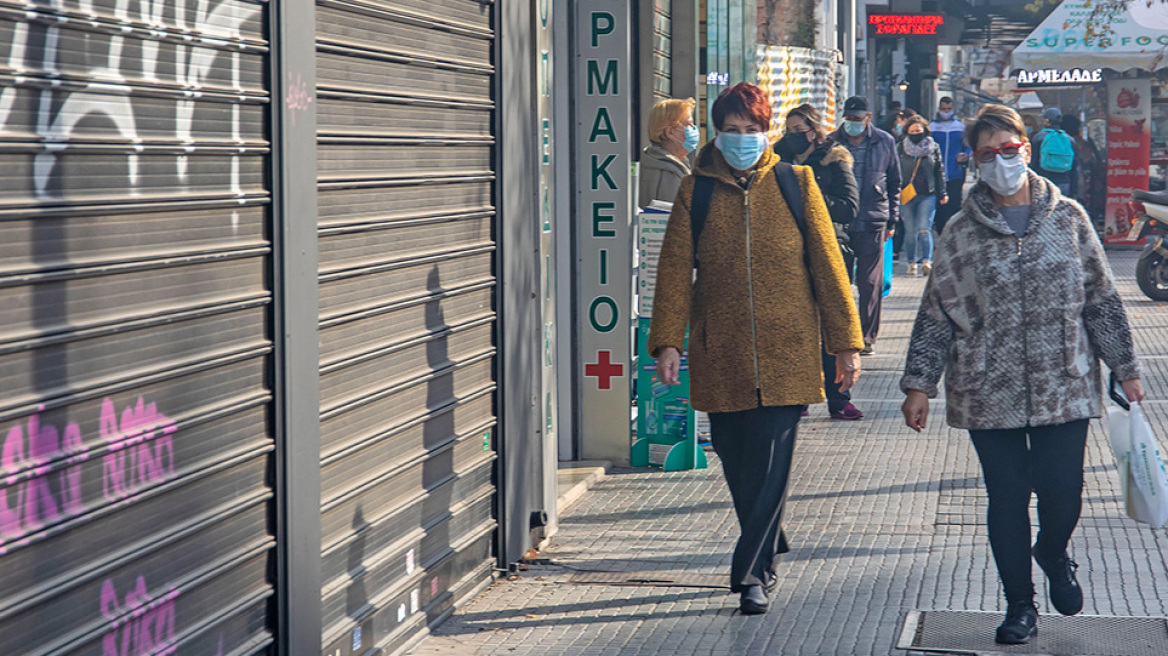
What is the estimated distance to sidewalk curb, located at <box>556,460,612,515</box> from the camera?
760 centimetres

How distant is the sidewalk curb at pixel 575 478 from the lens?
7602 millimetres

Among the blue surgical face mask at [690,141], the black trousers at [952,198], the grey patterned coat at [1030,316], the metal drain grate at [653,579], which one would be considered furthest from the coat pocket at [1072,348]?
the black trousers at [952,198]

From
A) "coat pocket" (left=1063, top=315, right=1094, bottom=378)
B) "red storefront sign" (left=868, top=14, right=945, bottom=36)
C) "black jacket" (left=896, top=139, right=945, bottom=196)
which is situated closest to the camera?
"coat pocket" (left=1063, top=315, right=1094, bottom=378)

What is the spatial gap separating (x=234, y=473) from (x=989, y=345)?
2492 millimetres

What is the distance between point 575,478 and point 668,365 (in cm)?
261

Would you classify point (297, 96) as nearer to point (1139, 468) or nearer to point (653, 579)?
point (653, 579)

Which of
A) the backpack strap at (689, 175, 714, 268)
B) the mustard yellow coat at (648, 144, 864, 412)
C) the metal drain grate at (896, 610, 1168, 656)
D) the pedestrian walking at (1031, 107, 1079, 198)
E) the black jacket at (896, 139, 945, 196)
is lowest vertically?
the metal drain grate at (896, 610, 1168, 656)

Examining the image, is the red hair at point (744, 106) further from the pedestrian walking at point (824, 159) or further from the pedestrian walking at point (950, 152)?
the pedestrian walking at point (950, 152)

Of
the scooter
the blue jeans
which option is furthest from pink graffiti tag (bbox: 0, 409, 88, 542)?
the blue jeans

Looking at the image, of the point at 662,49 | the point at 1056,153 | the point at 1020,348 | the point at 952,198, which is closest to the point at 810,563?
the point at 1020,348

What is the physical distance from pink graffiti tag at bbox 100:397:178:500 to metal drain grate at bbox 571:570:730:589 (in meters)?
2.79

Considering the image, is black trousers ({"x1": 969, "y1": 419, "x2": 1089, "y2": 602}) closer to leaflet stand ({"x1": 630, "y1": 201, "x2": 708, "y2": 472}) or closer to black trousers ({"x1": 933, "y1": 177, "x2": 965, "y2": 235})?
leaflet stand ({"x1": 630, "y1": 201, "x2": 708, "y2": 472})

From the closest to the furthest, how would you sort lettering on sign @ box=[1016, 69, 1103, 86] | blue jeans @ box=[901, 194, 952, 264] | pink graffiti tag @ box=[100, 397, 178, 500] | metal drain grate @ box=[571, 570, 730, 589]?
pink graffiti tag @ box=[100, 397, 178, 500], metal drain grate @ box=[571, 570, 730, 589], blue jeans @ box=[901, 194, 952, 264], lettering on sign @ box=[1016, 69, 1103, 86]

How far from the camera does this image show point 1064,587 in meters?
5.23
